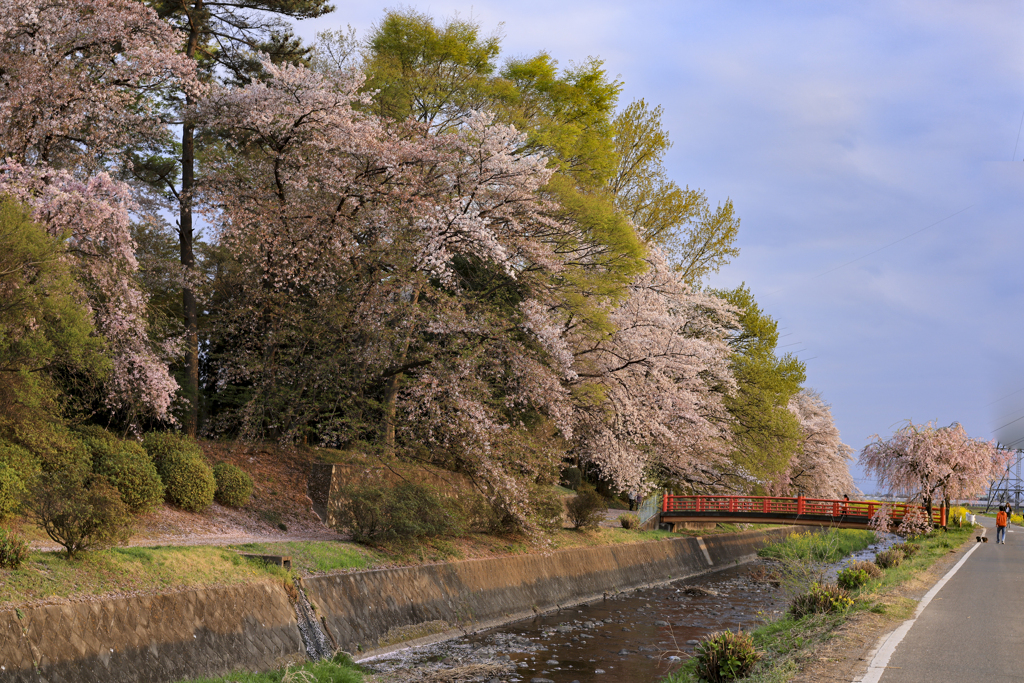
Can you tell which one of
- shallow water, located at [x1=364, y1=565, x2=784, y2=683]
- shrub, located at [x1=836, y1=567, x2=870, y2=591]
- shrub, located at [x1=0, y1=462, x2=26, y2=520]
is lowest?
shallow water, located at [x1=364, y1=565, x2=784, y2=683]

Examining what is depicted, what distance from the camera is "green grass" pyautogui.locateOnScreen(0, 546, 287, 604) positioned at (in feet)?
30.2

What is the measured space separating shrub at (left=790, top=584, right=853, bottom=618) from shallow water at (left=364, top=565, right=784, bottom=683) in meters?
0.65

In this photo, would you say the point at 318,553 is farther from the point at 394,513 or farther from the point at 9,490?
the point at 9,490

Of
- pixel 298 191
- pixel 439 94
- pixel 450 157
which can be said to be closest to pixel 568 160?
pixel 439 94

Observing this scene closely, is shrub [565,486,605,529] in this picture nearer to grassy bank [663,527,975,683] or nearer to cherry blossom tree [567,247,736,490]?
cherry blossom tree [567,247,736,490]

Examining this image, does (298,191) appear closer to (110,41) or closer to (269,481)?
(110,41)

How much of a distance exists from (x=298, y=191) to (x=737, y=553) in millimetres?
28249

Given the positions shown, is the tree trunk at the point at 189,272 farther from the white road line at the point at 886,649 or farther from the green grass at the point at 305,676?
the white road line at the point at 886,649

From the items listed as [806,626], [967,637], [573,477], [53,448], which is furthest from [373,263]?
[967,637]

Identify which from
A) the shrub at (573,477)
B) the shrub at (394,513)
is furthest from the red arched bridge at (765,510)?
the shrub at (394,513)

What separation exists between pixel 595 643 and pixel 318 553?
6.09 m

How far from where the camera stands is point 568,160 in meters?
27.2

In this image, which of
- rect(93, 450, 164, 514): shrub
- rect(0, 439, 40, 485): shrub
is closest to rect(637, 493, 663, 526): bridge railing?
rect(93, 450, 164, 514): shrub

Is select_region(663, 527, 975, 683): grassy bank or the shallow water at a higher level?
select_region(663, 527, 975, 683): grassy bank
